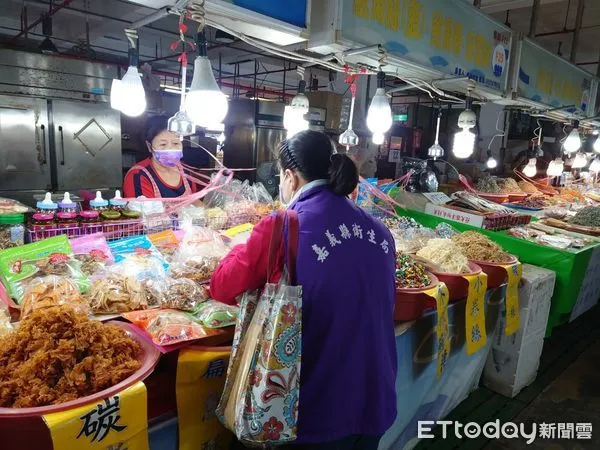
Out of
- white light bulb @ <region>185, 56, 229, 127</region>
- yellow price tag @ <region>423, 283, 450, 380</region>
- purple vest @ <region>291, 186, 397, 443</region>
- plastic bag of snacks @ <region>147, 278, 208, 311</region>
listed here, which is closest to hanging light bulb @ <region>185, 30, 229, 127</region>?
white light bulb @ <region>185, 56, 229, 127</region>

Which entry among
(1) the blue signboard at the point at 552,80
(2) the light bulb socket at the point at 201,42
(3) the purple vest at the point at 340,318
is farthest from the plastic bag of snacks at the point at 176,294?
(1) the blue signboard at the point at 552,80

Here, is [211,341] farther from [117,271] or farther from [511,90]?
[511,90]

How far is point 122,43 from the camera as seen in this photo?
10.6m

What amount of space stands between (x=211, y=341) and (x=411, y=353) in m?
1.35

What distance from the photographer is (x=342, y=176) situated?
5.04 feet

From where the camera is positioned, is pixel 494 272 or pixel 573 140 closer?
pixel 494 272

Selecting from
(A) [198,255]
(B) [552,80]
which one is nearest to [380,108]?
(A) [198,255]

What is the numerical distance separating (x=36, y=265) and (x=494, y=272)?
284 centimetres

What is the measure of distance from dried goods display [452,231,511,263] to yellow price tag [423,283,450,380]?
0.72m

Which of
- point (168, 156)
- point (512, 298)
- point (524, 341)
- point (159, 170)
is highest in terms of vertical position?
point (168, 156)

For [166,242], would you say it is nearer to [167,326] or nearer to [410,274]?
[167,326]

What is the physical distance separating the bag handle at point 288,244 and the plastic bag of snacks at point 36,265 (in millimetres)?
909

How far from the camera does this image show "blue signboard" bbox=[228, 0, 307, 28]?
1.98m

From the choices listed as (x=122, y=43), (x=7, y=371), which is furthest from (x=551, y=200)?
(x=122, y=43)
